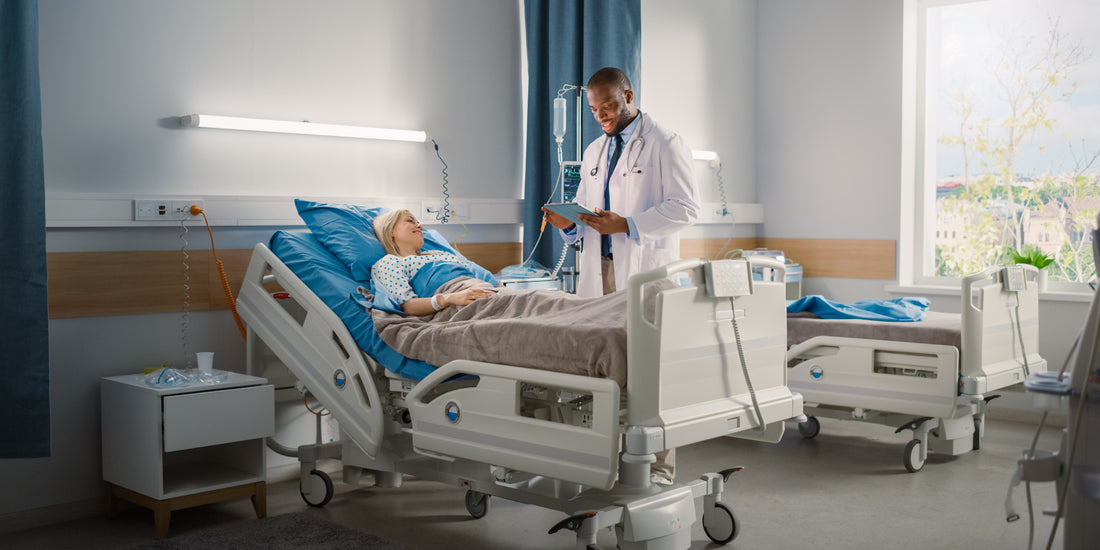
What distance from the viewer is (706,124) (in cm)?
563

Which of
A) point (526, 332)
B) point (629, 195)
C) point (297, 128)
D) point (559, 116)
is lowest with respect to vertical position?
point (526, 332)

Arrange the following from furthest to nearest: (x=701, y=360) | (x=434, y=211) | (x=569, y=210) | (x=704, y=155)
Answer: (x=704, y=155)
(x=434, y=211)
(x=569, y=210)
(x=701, y=360)

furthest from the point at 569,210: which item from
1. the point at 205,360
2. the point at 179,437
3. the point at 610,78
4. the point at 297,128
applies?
the point at 179,437

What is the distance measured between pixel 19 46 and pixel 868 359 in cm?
332

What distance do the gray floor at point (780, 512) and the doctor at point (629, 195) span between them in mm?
933

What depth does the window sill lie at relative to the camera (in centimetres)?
469

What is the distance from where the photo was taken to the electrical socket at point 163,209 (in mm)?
3328

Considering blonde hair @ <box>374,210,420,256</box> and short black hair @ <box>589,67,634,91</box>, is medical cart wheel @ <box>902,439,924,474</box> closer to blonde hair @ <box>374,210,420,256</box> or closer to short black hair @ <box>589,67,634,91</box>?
short black hair @ <box>589,67,634,91</box>

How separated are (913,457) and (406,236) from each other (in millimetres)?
2238

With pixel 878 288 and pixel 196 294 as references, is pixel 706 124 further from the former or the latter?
pixel 196 294

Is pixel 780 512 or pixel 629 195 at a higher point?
pixel 629 195

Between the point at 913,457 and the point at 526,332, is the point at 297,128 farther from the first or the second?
the point at 913,457

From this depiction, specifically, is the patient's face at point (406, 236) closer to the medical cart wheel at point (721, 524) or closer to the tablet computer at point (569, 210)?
the tablet computer at point (569, 210)

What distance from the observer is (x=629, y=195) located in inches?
138
